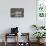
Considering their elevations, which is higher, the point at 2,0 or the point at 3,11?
the point at 2,0

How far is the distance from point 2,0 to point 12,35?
1623 mm

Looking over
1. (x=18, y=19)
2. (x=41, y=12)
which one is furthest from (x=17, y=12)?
(x=41, y=12)

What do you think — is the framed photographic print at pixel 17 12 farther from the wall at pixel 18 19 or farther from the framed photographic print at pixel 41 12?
the framed photographic print at pixel 41 12

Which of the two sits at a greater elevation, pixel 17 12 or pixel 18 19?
pixel 17 12

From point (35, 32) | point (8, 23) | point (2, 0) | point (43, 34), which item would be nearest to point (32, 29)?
point (35, 32)

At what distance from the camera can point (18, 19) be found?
7219 millimetres

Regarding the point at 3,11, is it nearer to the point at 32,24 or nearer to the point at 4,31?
the point at 4,31

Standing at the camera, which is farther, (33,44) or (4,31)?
(4,31)

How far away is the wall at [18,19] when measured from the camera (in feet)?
23.4

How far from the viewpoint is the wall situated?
714cm

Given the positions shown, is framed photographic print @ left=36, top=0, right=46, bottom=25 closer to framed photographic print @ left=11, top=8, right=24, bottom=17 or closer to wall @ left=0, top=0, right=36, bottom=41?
wall @ left=0, top=0, right=36, bottom=41

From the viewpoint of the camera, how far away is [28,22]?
23.7ft

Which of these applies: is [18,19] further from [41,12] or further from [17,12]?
[41,12]

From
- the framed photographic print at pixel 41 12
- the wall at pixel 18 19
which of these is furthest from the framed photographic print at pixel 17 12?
the framed photographic print at pixel 41 12
